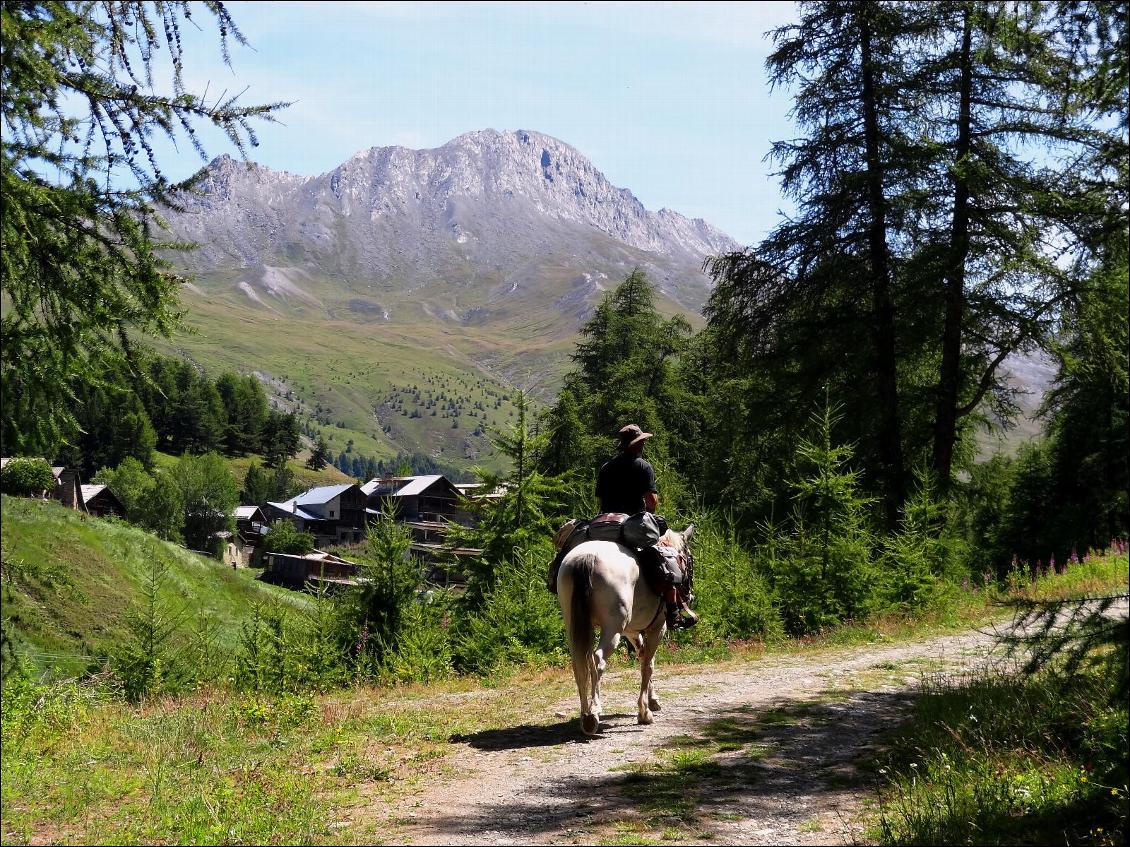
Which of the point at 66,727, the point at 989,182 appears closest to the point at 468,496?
the point at 66,727

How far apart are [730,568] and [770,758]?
8.52 metres

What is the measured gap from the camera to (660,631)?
34.7ft

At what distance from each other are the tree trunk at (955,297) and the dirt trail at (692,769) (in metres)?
9.66

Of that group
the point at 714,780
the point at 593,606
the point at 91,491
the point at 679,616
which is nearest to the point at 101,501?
the point at 91,491

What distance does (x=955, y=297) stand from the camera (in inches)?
788

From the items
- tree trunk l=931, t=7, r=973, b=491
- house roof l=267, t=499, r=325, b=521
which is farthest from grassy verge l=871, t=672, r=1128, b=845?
house roof l=267, t=499, r=325, b=521

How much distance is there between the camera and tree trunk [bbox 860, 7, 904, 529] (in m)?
21.1

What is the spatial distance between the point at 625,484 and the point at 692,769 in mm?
3349

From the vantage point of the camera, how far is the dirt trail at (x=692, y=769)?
21.1ft

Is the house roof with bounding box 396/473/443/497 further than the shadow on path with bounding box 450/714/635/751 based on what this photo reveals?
Yes

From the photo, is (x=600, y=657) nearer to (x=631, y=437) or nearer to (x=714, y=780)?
(x=714, y=780)

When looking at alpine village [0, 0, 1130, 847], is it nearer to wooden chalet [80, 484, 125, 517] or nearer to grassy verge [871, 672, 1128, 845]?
grassy verge [871, 672, 1128, 845]

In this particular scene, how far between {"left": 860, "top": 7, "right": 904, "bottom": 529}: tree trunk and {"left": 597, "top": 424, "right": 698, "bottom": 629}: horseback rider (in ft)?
40.7

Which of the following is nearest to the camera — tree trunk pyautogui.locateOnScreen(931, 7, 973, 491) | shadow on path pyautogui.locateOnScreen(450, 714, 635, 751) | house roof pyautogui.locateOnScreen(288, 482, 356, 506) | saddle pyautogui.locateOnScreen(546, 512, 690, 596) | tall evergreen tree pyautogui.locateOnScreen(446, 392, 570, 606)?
shadow on path pyautogui.locateOnScreen(450, 714, 635, 751)
